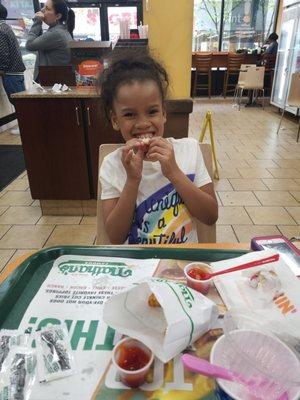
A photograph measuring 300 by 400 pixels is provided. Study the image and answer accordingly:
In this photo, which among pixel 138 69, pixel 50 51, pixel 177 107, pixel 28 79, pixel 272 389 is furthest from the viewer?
pixel 28 79

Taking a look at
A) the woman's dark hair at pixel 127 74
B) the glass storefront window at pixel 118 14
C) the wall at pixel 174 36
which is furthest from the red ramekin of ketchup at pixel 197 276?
the glass storefront window at pixel 118 14

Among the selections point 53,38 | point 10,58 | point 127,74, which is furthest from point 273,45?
point 127,74

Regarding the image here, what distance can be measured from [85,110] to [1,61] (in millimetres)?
2836

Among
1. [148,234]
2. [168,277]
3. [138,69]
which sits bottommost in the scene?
[148,234]

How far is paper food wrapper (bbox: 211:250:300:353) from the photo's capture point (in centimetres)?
60

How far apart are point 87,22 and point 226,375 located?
881 cm

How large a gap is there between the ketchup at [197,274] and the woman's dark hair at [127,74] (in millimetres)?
647

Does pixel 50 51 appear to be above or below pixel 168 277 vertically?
above

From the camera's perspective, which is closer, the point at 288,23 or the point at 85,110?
the point at 85,110

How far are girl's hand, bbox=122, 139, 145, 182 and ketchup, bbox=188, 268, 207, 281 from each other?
15.9 inches

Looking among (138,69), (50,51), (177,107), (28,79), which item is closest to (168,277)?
(138,69)

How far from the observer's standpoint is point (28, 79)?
Result: 6289 millimetres

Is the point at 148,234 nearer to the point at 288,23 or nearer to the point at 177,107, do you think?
the point at 177,107

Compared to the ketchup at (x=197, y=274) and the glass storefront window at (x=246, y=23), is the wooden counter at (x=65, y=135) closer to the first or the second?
the ketchup at (x=197, y=274)
